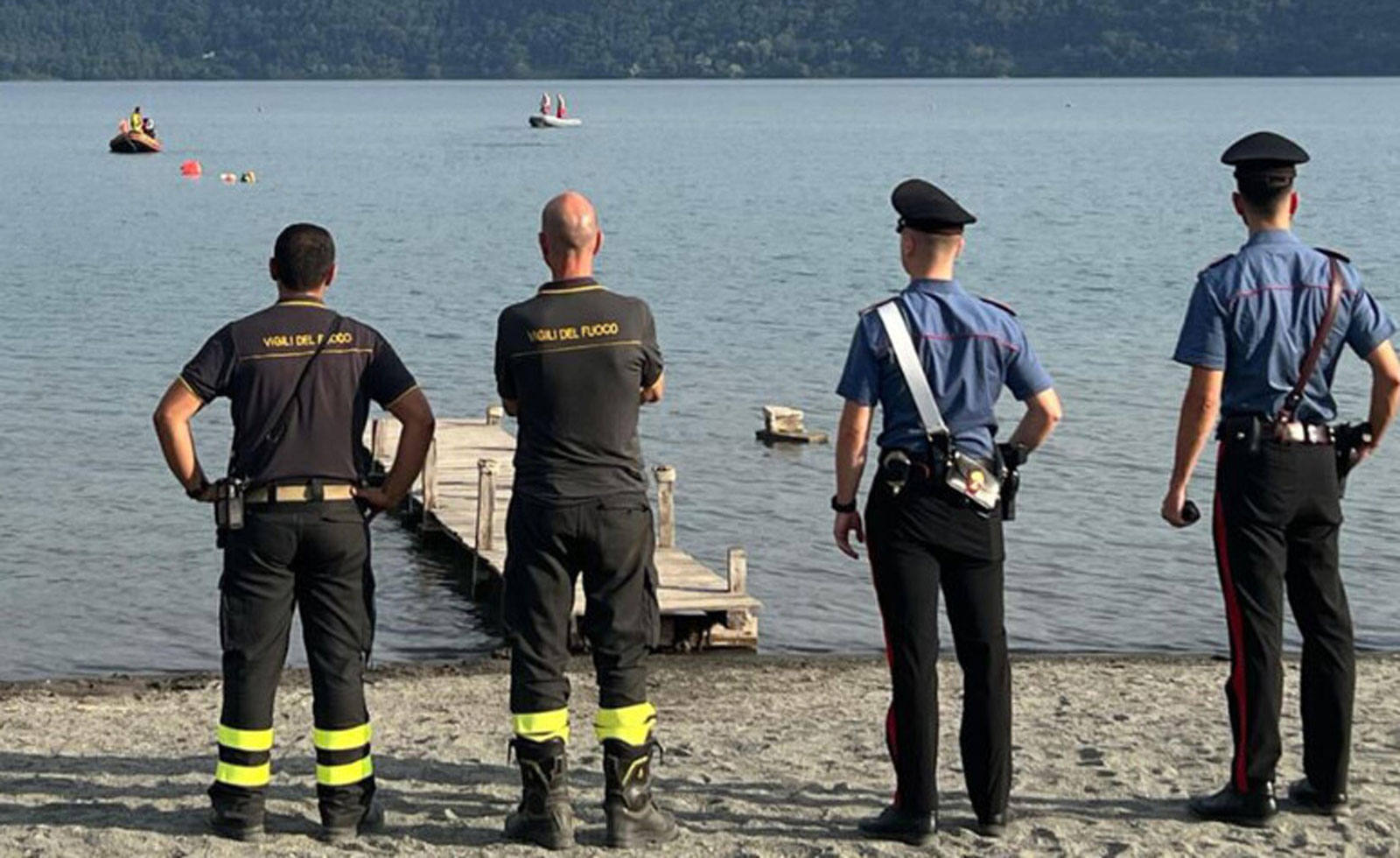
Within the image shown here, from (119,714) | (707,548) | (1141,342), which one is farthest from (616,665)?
(1141,342)

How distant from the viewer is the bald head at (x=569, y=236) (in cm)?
796

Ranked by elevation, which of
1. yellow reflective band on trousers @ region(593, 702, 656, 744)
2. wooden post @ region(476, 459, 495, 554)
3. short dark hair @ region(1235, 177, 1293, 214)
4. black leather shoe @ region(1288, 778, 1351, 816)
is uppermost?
short dark hair @ region(1235, 177, 1293, 214)

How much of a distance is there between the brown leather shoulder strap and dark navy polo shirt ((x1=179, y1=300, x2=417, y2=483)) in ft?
10.4

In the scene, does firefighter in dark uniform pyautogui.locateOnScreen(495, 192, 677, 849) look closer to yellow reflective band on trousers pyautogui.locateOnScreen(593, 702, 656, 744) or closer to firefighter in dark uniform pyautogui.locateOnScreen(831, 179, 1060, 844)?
yellow reflective band on trousers pyautogui.locateOnScreen(593, 702, 656, 744)

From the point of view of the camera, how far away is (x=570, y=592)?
8.17 meters

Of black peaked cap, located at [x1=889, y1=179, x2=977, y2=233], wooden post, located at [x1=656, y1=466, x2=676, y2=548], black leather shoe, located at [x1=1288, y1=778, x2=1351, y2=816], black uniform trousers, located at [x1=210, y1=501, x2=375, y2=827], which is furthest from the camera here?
wooden post, located at [x1=656, y1=466, x2=676, y2=548]

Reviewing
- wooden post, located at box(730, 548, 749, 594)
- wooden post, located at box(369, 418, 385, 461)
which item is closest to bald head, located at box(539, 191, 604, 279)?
wooden post, located at box(730, 548, 749, 594)

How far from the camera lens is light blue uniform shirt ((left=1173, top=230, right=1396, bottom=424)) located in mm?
8164

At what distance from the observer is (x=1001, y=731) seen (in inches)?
324

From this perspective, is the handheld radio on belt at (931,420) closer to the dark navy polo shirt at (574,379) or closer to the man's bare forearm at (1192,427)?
the man's bare forearm at (1192,427)

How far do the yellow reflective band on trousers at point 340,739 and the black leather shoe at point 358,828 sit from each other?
28 centimetres

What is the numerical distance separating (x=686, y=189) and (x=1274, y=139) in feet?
263

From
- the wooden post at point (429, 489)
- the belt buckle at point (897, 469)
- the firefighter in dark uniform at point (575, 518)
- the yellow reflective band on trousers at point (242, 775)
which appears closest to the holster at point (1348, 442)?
the belt buckle at point (897, 469)

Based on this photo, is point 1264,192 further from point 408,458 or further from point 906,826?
point 408,458
